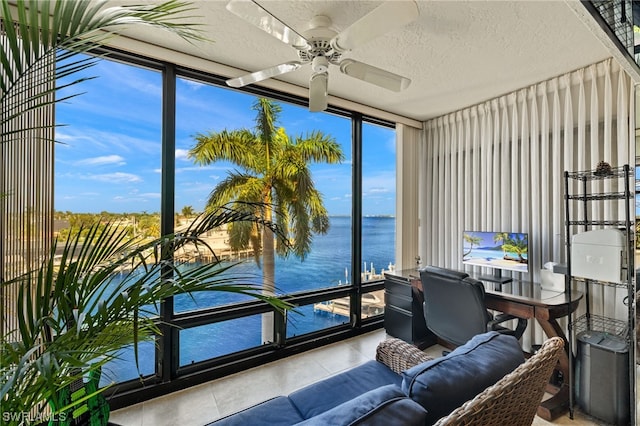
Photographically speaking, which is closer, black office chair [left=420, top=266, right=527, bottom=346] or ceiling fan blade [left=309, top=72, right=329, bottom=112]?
ceiling fan blade [left=309, top=72, right=329, bottom=112]

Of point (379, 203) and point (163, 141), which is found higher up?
point (163, 141)

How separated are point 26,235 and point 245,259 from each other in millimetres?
1529

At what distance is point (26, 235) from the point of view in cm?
176

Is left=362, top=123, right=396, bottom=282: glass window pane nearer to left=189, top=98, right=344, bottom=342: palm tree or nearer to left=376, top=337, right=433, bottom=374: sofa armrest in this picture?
left=189, top=98, right=344, bottom=342: palm tree

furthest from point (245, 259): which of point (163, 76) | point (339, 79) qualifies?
point (339, 79)

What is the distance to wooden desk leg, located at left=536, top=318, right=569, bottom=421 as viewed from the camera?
2053mm

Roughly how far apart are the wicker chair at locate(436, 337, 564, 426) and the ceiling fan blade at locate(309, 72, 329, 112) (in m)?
1.76

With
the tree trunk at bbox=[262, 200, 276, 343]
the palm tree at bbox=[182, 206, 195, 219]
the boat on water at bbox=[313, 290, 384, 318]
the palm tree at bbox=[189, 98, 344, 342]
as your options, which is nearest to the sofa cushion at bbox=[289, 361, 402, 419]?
the palm tree at bbox=[189, 98, 344, 342]

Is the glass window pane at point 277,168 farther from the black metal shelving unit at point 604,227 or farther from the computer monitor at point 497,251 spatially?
the black metal shelving unit at point 604,227

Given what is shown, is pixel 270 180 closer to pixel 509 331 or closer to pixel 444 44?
pixel 444 44

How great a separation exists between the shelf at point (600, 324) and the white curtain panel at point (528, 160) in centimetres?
6

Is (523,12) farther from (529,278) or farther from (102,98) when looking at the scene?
(102,98)

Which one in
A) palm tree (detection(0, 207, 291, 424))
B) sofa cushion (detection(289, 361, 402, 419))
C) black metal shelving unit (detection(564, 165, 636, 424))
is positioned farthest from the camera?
black metal shelving unit (detection(564, 165, 636, 424))

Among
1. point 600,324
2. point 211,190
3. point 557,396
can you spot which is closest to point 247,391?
point 211,190
